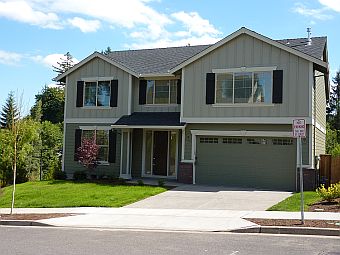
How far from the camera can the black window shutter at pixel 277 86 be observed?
64.5ft

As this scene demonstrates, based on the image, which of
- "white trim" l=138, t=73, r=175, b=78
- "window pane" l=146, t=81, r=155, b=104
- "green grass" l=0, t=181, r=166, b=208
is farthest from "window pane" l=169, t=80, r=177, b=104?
"green grass" l=0, t=181, r=166, b=208

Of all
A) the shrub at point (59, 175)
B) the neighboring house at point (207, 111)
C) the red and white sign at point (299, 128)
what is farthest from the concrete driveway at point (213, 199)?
the shrub at point (59, 175)

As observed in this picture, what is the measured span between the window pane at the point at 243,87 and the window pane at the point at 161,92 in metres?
4.35

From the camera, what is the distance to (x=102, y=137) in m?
24.4

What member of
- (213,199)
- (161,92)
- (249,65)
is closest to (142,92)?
(161,92)

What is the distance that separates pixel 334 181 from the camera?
1952 cm

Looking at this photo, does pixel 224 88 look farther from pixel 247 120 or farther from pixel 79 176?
pixel 79 176

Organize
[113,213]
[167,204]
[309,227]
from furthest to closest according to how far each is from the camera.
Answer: [167,204] → [113,213] → [309,227]

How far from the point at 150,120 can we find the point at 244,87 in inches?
192

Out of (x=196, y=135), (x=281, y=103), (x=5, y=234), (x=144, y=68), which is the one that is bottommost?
(x=5, y=234)

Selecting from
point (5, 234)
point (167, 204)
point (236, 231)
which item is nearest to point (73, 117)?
point (167, 204)

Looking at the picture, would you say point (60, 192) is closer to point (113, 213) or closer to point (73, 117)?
point (113, 213)

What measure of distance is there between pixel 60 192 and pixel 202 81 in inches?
310

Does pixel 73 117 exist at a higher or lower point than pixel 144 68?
lower
